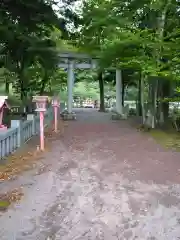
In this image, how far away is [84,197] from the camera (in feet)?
18.6

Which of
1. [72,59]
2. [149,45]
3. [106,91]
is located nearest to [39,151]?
[149,45]

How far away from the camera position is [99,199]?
5594mm

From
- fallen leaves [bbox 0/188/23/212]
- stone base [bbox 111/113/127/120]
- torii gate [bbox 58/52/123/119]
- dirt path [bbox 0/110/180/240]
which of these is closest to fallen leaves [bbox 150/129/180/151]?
dirt path [bbox 0/110/180/240]

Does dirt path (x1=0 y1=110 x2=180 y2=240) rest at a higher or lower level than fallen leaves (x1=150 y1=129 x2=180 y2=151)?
lower

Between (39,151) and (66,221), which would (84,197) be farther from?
(39,151)

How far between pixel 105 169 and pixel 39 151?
8.63 feet

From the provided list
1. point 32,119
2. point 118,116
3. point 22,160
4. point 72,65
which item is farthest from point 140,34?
point 118,116

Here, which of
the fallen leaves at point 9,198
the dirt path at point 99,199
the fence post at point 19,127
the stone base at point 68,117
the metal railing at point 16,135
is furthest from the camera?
the stone base at point 68,117

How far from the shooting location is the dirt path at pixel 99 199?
4336 millimetres

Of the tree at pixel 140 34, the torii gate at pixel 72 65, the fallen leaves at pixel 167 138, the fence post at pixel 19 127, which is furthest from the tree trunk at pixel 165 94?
the fence post at pixel 19 127

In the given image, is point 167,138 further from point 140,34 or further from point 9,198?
point 9,198

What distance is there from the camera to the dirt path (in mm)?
4336

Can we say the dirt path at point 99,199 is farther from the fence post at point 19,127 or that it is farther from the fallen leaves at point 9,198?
the fence post at point 19,127

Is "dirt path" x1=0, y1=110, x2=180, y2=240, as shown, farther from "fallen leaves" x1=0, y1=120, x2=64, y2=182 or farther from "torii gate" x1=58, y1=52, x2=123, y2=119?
"torii gate" x1=58, y1=52, x2=123, y2=119
